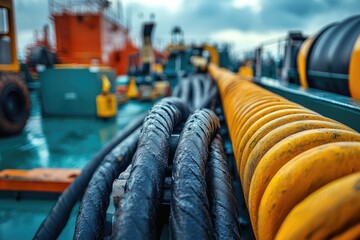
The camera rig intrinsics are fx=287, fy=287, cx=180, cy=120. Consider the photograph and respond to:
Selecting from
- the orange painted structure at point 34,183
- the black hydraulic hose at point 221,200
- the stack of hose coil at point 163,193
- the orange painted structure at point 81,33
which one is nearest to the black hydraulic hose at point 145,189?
the stack of hose coil at point 163,193

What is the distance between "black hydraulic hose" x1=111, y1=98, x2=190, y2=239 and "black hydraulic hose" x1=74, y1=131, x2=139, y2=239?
0.43 m

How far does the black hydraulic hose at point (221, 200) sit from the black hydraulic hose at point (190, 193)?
107 mm

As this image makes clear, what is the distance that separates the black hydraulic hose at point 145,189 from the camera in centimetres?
74

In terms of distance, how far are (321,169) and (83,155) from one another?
304cm

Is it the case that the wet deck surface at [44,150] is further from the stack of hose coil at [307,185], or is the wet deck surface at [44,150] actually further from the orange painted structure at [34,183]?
the stack of hose coil at [307,185]

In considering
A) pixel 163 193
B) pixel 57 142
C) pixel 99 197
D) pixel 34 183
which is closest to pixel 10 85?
pixel 57 142

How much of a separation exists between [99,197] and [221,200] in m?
0.72

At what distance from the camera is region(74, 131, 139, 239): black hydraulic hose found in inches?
47.6

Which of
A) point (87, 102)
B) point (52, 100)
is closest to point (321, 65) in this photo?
point (87, 102)

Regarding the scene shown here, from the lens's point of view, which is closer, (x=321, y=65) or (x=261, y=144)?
(x=261, y=144)

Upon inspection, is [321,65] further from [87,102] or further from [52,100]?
[52,100]

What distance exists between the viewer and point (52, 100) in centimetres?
579

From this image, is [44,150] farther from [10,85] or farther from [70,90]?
[70,90]

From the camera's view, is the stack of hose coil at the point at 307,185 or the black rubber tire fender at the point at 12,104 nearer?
the stack of hose coil at the point at 307,185
